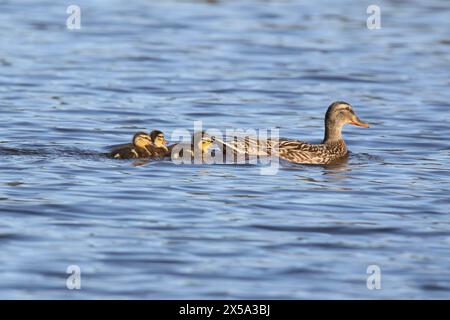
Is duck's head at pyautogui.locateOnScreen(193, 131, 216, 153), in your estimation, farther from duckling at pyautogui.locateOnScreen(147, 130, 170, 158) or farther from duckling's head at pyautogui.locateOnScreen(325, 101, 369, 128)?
duckling's head at pyautogui.locateOnScreen(325, 101, 369, 128)

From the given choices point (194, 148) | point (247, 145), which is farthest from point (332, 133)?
point (194, 148)

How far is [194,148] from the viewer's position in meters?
13.4

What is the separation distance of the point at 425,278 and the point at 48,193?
13.2 ft

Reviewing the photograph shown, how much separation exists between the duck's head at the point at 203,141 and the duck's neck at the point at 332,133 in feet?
4.90

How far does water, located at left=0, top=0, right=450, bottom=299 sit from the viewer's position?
9.26 meters

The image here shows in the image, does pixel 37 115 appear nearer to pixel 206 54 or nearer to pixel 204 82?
pixel 204 82

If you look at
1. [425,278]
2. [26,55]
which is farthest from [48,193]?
[26,55]

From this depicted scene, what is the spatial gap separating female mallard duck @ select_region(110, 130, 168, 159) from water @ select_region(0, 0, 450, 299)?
13cm

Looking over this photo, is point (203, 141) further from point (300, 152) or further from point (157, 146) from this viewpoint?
point (300, 152)

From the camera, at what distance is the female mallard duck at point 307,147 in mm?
13539

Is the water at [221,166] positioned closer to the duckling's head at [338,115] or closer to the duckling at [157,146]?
the duckling at [157,146]

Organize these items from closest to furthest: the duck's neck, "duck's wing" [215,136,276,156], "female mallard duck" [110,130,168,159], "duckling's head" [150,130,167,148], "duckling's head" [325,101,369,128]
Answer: "female mallard duck" [110,130,168,159], "duckling's head" [150,130,167,148], "duck's wing" [215,136,276,156], the duck's neck, "duckling's head" [325,101,369,128]

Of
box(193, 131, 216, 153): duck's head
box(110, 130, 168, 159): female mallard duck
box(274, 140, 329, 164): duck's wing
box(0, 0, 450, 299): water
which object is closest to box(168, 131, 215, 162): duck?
box(193, 131, 216, 153): duck's head

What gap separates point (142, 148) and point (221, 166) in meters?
0.87
